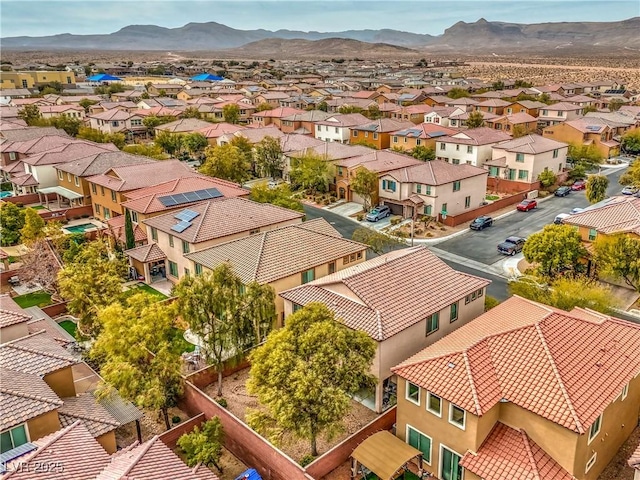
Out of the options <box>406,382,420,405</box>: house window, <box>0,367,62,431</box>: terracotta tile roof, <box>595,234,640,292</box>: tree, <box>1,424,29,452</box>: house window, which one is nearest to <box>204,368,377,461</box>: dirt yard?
<box>406,382,420,405</box>: house window

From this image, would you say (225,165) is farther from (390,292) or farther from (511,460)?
(511,460)

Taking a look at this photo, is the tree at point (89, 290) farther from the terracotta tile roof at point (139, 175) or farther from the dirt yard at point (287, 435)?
the terracotta tile roof at point (139, 175)

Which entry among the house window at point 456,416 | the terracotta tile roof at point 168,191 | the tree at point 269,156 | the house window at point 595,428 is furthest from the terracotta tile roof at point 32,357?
the tree at point 269,156

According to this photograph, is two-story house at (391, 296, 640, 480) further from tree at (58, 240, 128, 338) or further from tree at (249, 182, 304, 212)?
tree at (249, 182, 304, 212)

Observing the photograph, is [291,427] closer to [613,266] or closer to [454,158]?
[613,266]

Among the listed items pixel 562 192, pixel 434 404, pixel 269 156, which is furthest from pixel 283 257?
pixel 562 192

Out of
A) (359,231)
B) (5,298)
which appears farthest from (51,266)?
(359,231)

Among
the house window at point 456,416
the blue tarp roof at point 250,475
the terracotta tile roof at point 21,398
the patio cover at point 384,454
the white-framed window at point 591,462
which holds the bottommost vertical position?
the blue tarp roof at point 250,475
